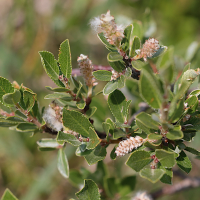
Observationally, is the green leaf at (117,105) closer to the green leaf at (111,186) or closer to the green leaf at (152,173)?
the green leaf at (152,173)

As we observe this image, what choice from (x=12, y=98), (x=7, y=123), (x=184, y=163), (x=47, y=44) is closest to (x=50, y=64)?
(x=12, y=98)

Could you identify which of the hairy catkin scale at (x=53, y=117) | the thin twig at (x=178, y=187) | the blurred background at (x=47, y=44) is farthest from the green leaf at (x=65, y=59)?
the blurred background at (x=47, y=44)

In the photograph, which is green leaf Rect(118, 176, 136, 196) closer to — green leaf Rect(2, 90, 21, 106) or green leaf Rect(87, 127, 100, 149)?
green leaf Rect(87, 127, 100, 149)

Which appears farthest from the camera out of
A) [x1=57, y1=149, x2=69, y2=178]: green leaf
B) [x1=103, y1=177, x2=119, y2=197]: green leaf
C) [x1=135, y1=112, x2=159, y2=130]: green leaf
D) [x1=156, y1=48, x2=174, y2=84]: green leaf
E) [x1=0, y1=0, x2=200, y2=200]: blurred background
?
[x1=0, y1=0, x2=200, y2=200]: blurred background

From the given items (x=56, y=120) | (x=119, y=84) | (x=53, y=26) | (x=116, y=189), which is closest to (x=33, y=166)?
(x=116, y=189)

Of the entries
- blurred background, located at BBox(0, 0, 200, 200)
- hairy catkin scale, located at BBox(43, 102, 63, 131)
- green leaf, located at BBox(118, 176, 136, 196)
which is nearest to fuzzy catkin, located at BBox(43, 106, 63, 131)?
hairy catkin scale, located at BBox(43, 102, 63, 131)

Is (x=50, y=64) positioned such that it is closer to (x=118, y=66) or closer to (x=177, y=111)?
(x=118, y=66)
